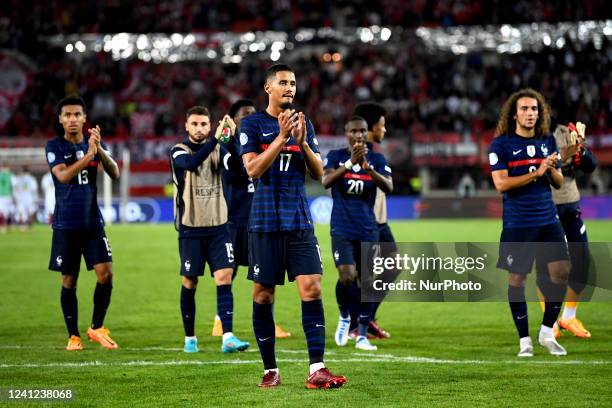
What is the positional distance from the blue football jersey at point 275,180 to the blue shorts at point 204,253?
7.81 feet

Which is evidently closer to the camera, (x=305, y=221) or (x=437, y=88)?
(x=305, y=221)

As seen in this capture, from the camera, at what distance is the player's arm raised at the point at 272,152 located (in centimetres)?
670

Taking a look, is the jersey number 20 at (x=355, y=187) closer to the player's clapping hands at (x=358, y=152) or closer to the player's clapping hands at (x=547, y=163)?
the player's clapping hands at (x=358, y=152)

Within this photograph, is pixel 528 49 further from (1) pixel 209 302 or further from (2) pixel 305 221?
(2) pixel 305 221

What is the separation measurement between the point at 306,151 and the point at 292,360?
2.53m

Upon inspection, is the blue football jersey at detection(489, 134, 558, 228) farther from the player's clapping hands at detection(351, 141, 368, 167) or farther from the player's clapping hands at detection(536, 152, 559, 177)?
the player's clapping hands at detection(351, 141, 368, 167)

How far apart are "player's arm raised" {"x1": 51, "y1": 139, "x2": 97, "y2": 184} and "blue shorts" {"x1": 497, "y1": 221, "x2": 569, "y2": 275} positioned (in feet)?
13.1

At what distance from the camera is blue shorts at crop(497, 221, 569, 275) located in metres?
8.83

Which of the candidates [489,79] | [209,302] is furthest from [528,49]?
[209,302]

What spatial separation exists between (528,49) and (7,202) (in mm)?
21610

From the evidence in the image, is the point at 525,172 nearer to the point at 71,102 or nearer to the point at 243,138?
the point at 243,138

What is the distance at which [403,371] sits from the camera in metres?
7.97

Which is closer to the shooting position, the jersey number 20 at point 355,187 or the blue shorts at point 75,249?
the blue shorts at point 75,249

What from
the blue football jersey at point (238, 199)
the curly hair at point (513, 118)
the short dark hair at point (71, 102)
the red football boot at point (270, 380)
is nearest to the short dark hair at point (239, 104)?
the blue football jersey at point (238, 199)
